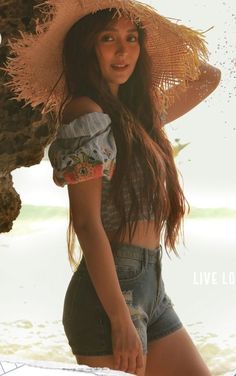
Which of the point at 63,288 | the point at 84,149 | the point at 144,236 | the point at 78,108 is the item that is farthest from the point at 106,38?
the point at 63,288

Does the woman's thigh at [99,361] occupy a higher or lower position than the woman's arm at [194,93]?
lower

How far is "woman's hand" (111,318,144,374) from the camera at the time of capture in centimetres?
174

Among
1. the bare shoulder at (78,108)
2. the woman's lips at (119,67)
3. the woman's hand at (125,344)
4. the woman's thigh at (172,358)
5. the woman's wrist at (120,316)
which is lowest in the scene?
the woman's thigh at (172,358)

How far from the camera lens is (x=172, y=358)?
71.8 inches

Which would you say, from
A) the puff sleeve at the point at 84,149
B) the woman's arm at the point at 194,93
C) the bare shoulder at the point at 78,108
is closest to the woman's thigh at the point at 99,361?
the puff sleeve at the point at 84,149

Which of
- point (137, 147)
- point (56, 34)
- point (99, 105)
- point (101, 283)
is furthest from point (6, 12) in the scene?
point (101, 283)

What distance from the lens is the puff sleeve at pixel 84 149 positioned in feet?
5.85

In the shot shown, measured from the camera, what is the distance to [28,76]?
1.95 meters

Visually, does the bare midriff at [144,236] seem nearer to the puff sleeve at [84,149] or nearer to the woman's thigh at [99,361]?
the puff sleeve at [84,149]

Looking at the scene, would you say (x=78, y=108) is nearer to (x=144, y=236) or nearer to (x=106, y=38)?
(x=106, y=38)

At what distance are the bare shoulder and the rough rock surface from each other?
0.13 metres

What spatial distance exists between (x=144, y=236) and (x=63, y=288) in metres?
0.97

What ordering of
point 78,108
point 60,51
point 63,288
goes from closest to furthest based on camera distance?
point 78,108 → point 60,51 → point 63,288

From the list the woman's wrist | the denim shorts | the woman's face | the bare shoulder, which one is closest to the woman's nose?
the woman's face
